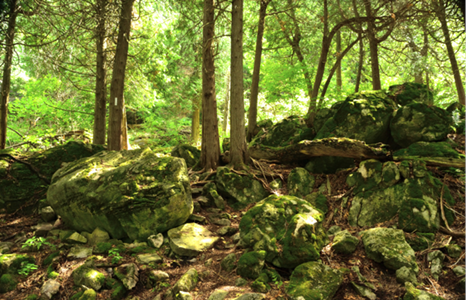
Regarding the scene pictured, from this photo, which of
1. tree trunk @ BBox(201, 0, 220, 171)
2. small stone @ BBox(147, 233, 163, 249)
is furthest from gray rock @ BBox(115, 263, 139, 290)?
tree trunk @ BBox(201, 0, 220, 171)

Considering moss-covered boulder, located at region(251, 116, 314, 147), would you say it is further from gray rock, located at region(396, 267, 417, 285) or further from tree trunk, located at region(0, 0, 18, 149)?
tree trunk, located at region(0, 0, 18, 149)

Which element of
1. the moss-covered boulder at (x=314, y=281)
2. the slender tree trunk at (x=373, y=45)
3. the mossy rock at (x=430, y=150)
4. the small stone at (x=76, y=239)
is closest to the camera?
the moss-covered boulder at (x=314, y=281)

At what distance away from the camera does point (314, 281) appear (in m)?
3.95

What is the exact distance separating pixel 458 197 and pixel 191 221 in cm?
513

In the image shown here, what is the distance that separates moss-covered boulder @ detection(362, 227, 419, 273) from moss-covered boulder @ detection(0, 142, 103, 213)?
7245 mm

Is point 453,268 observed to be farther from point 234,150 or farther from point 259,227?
point 234,150

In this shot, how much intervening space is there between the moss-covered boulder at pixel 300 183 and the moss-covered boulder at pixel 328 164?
367 mm

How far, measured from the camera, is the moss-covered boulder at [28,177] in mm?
6902

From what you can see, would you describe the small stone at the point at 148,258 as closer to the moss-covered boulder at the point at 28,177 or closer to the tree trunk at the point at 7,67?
the moss-covered boulder at the point at 28,177

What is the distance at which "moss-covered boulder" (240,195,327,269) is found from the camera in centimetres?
443

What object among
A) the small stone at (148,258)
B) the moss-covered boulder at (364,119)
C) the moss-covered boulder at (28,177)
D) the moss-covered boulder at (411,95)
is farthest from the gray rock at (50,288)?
the moss-covered boulder at (411,95)

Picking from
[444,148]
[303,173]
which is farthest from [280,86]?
[444,148]

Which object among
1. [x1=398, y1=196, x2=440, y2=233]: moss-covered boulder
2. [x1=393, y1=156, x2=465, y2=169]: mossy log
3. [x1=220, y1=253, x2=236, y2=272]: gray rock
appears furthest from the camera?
A: [x1=393, y1=156, x2=465, y2=169]: mossy log

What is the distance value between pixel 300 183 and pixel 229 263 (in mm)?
3109
